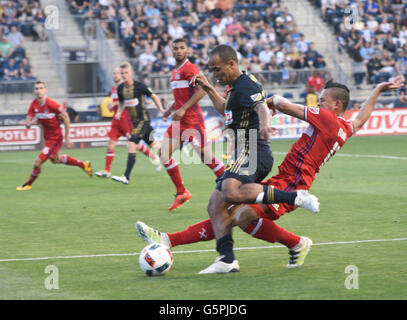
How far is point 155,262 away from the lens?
22.6ft

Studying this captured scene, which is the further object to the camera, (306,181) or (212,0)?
(212,0)

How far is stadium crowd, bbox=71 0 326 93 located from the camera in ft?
97.8

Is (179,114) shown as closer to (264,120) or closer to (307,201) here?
(264,120)

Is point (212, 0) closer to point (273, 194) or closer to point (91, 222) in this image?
point (91, 222)

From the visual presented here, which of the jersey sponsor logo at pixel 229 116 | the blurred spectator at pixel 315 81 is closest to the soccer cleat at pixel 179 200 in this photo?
the jersey sponsor logo at pixel 229 116

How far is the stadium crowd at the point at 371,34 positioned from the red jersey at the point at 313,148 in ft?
79.4

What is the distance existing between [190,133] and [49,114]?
4.65m

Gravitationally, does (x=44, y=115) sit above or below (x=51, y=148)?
above

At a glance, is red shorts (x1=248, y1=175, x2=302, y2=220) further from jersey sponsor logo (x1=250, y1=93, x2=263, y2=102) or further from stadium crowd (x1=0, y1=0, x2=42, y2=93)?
stadium crowd (x1=0, y1=0, x2=42, y2=93)

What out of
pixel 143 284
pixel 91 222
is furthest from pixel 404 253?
pixel 91 222

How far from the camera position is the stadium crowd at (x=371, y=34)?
31.8m

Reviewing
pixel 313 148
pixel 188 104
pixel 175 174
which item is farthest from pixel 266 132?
pixel 175 174

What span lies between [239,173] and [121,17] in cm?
2469
